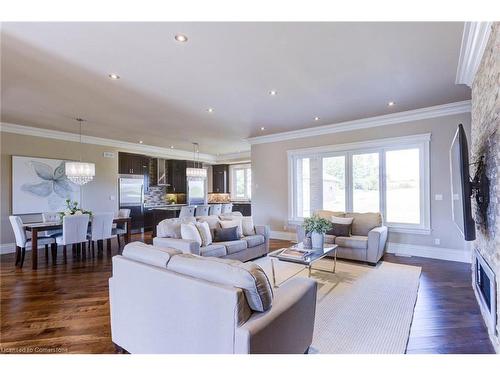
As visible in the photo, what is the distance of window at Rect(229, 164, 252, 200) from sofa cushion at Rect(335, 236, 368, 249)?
6261 millimetres

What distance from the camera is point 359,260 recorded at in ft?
14.9

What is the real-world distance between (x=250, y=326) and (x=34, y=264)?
4.67 m

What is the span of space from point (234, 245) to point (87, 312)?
83.4 inches

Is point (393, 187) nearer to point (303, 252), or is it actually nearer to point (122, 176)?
point (303, 252)

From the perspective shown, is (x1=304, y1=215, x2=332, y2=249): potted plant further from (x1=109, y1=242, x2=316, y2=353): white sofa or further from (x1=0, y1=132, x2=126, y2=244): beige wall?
(x1=0, y1=132, x2=126, y2=244): beige wall

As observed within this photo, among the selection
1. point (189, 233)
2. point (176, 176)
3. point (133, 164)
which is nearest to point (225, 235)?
point (189, 233)

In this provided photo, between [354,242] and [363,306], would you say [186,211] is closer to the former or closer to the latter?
[354,242]

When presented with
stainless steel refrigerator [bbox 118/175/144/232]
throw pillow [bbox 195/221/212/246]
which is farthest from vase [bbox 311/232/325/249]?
stainless steel refrigerator [bbox 118/175/144/232]

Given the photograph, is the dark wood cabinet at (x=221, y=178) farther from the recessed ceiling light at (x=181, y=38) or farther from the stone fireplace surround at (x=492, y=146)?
the stone fireplace surround at (x=492, y=146)

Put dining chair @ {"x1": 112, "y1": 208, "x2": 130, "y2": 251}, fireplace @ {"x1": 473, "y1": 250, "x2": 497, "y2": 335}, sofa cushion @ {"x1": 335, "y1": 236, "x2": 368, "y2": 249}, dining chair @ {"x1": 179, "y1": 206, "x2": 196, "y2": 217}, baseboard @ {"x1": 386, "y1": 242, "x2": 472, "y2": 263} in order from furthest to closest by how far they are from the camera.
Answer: dining chair @ {"x1": 179, "y1": 206, "x2": 196, "y2": 217}
dining chair @ {"x1": 112, "y1": 208, "x2": 130, "y2": 251}
baseboard @ {"x1": 386, "y1": 242, "x2": 472, "y2": 263}
sofa cushion @ {"x1": 335, "y1": 236, "x2": 368, "y2": 249}
fireplace @ {"x1": 473, "y1": 250, "x2": 497, "y2": 335}

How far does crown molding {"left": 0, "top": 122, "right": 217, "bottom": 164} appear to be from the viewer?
222 inches

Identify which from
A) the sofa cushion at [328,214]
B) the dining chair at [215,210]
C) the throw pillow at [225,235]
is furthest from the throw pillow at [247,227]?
the dining chair at [215,210]
